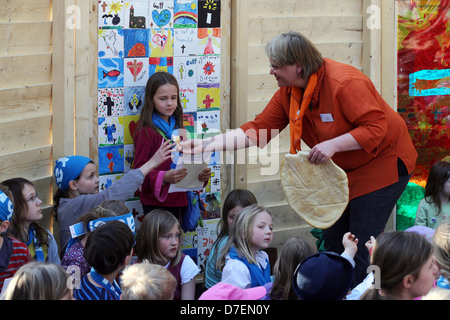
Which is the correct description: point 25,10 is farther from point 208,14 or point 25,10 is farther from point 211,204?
point 211,204

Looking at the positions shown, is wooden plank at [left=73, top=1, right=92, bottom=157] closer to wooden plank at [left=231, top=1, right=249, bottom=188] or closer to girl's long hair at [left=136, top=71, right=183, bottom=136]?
girl's long hair at [left=136, top=71, right=183, bottom=136]

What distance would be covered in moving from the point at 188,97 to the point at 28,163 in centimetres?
131

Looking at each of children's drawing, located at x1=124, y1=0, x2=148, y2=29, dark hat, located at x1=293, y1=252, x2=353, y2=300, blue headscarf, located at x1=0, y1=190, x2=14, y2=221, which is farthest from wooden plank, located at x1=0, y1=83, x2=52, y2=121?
dark hat, located at x1=293, y1=252, x2=353, y2=300

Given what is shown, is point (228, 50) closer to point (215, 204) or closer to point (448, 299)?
point (215, 204)

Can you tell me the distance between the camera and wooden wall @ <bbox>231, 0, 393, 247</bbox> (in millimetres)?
5555

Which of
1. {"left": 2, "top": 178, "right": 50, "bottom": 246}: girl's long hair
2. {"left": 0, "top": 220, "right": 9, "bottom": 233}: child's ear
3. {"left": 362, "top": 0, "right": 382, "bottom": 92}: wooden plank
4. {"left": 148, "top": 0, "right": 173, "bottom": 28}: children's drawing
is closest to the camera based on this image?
{"left": 0, "top": 220, "right": 9, "bottom": 233}: child's ear

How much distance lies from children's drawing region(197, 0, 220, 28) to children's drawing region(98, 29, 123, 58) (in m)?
0.65

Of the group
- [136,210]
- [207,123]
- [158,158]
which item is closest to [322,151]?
[158,158]

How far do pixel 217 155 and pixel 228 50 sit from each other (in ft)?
2.66

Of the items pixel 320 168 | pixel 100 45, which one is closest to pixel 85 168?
pixel 100 45

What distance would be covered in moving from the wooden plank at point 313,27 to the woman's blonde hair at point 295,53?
4.99 feet

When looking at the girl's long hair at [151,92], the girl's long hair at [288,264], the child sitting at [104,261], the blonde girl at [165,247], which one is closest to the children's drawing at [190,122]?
the girl's long hair at [151,92]

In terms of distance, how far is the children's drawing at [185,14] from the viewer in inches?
209

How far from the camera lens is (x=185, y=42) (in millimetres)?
5352
